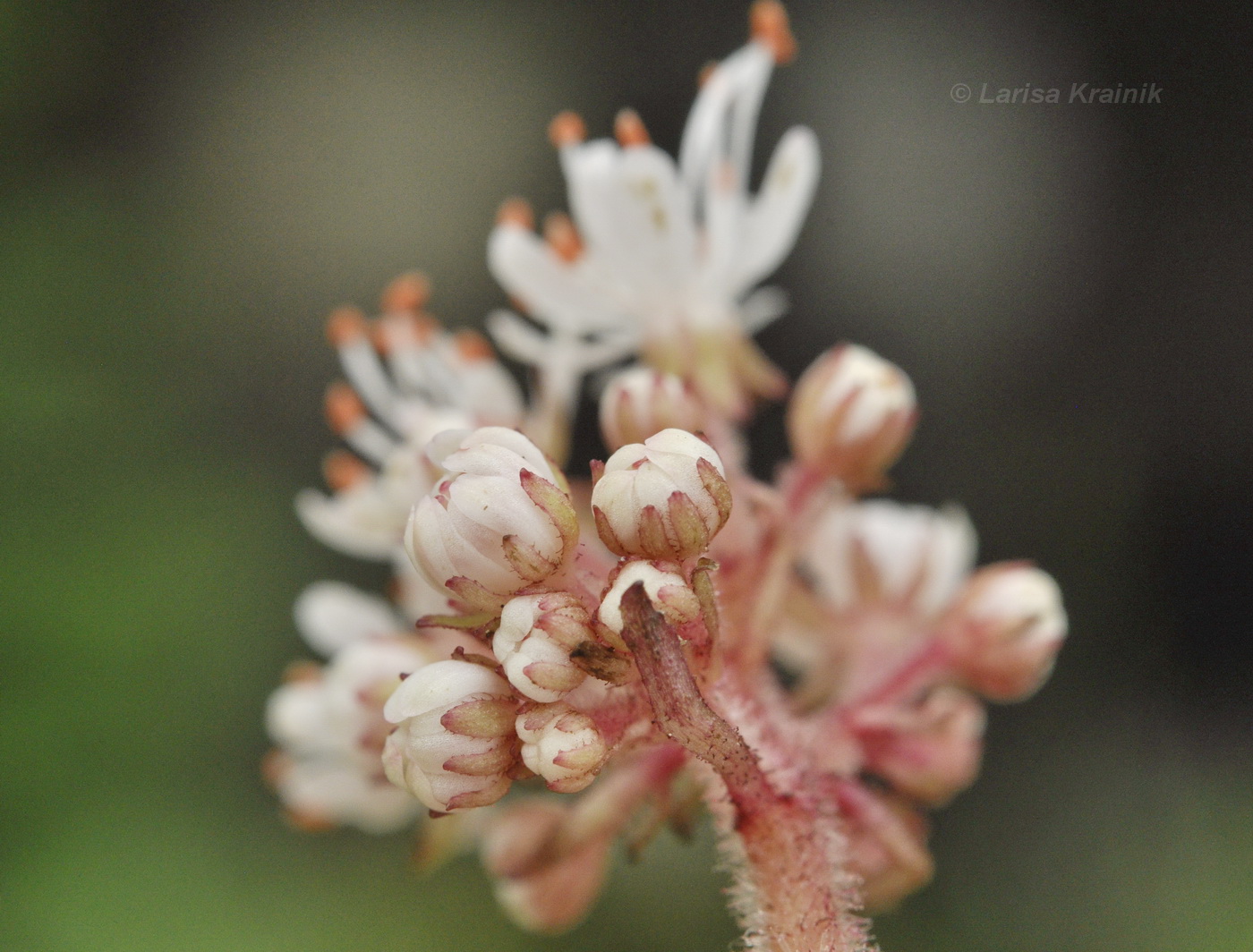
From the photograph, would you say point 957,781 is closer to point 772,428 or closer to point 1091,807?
point 1091,807

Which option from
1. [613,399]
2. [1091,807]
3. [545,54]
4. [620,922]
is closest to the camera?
[613,399]

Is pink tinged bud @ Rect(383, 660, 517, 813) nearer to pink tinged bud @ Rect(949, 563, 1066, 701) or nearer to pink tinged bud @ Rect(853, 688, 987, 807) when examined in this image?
pink tinged bud @ Rect(853, 688, 987, 807)

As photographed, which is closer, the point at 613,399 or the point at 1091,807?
the point at 613,399

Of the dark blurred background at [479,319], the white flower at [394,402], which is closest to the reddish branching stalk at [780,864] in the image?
the white flower at [394,402]

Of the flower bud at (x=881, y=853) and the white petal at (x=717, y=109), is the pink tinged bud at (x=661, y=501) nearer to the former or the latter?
the flower bud at (x=881, y=853)

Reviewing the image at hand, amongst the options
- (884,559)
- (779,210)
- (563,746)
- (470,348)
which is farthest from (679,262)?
(563,746)

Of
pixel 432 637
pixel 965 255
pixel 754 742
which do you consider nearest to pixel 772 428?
pixel 965 255
